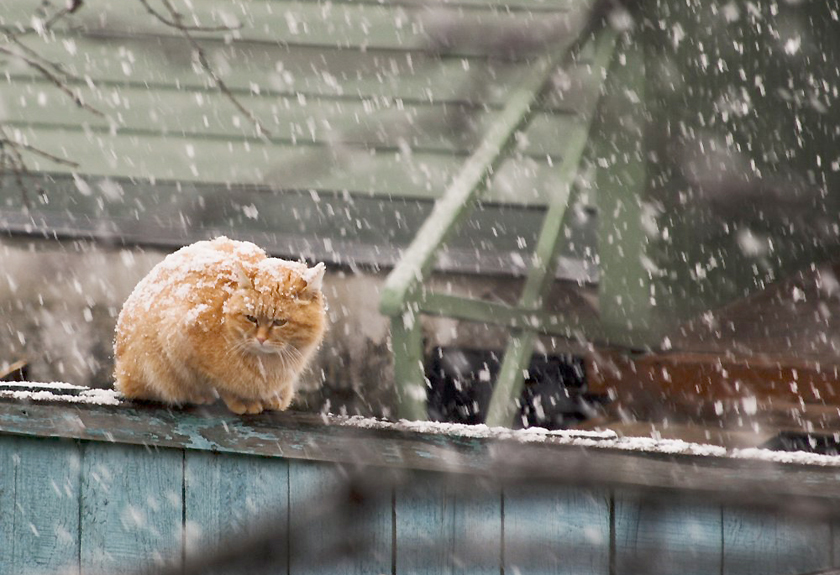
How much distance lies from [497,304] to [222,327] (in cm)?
151

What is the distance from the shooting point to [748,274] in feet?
18.2

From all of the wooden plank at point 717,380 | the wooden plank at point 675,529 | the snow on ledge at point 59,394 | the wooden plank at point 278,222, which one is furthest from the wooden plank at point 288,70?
the wooden plank at point 675,529

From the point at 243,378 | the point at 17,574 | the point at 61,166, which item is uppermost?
the point at 61,166

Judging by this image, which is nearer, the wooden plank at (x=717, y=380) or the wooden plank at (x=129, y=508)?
the wooden plank at (x=129, y=508)

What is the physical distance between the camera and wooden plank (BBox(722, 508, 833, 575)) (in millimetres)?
1734

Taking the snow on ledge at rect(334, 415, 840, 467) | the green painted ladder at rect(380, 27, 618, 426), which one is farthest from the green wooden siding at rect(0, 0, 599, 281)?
the snow on ledge at rect(334, 415, 840, 467)

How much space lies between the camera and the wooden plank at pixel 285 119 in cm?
461

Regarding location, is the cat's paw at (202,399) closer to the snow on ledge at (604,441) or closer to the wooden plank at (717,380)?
the snow on ledge at (604,441)

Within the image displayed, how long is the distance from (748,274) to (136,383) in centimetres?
385

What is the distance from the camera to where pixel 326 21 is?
4738 mm

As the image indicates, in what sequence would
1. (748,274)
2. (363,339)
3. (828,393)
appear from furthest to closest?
1. (748,274)
2. (363,339)
3. (828,393)

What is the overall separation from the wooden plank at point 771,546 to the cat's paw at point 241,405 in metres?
1.04

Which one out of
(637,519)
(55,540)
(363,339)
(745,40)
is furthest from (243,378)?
(745,40)

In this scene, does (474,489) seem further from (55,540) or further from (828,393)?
(828,393)
